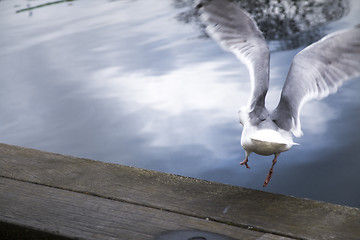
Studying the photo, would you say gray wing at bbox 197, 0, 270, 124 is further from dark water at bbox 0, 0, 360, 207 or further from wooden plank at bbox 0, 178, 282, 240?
dark water at bbox 0, 0, 360, 207

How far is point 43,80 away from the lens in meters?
3.82

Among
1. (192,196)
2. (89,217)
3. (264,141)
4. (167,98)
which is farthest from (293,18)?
(89,217)

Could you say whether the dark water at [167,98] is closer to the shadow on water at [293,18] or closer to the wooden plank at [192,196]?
the shadow on water at [293,18]

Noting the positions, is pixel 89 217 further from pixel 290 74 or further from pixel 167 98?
pixel 167 98

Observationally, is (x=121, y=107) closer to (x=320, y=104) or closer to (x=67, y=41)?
(x=320, y=104)

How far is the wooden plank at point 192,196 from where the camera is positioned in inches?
32.1

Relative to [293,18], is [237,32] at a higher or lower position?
higher

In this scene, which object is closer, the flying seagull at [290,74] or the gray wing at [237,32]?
the flying seagull at [290,74]

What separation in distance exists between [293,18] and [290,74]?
123 inches

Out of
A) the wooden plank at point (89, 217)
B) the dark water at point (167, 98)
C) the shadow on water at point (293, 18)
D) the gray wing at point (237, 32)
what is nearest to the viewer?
the wooden plank at point (89, 217)

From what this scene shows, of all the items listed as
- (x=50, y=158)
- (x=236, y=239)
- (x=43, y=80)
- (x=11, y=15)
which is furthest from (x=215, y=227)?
(x=11, y=15)

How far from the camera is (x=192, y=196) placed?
0.93 m

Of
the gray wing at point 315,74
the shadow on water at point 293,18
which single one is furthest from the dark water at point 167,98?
the gray wing at point 315,74

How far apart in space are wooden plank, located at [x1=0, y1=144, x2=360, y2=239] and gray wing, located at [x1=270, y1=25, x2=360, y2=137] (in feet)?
1.32
